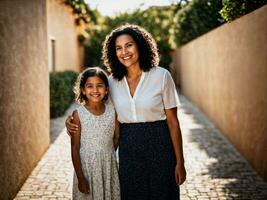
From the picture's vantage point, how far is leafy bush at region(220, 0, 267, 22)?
6.31 meters

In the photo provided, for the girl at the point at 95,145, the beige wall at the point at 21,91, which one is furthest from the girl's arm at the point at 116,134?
the beige wall at the point at 21,91

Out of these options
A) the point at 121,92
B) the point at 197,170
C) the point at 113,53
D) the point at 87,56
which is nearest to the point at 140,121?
the point at 121,92

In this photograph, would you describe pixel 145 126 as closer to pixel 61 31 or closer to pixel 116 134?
pixel 116 134

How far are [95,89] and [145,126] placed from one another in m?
0.63

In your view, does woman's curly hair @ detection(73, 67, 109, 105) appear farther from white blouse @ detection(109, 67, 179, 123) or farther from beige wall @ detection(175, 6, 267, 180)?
beige wall @ detection(175, 6, 267, 180)

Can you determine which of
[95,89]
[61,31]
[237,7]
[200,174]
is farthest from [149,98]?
[61,31]

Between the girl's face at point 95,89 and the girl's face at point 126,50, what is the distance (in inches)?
15.7

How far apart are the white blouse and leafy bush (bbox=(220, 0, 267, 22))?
3.71m

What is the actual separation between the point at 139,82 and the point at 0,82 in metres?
2.00

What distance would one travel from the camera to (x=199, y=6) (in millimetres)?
14016

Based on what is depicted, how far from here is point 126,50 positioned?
305 cm

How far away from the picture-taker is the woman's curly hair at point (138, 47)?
10.2 feet

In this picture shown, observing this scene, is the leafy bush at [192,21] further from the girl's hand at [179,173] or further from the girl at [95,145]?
the girl's hand at [179,173]

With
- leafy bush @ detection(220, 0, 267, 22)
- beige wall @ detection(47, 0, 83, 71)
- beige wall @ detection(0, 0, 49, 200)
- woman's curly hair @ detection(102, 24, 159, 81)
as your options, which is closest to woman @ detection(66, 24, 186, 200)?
woman's curly hair @ detection(102, 24, 159, 81)
